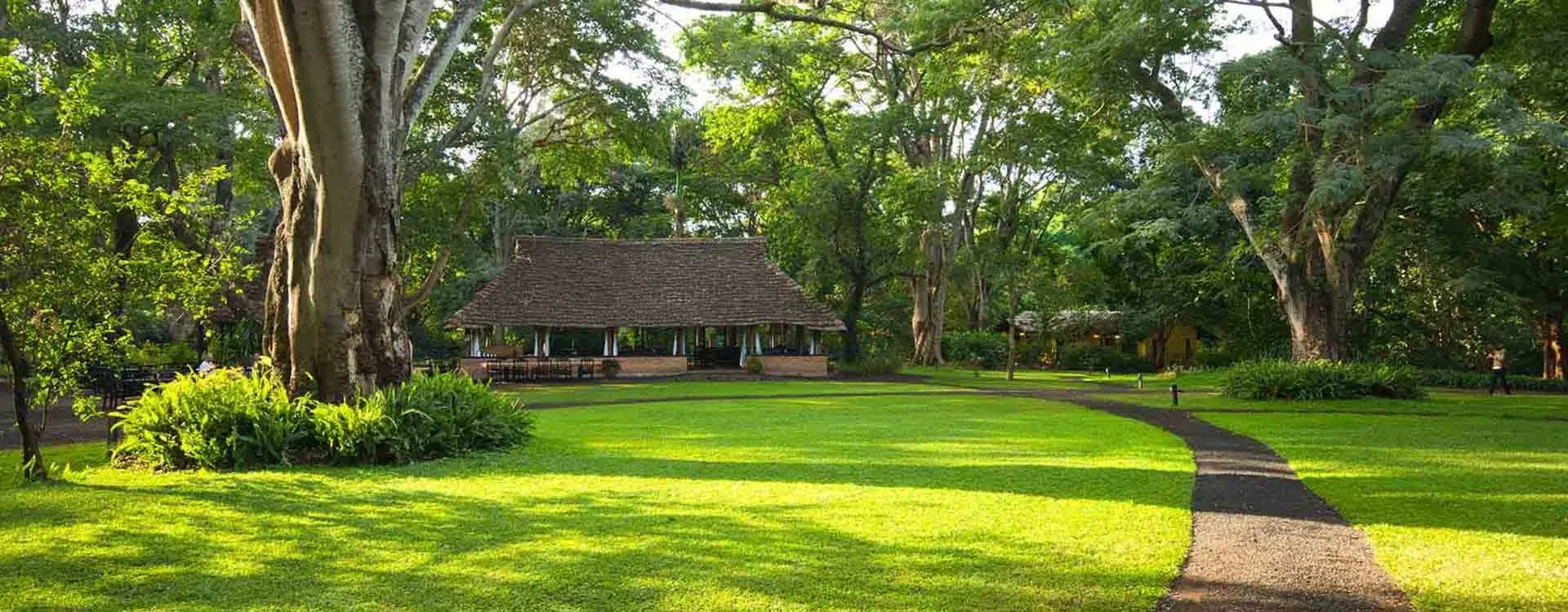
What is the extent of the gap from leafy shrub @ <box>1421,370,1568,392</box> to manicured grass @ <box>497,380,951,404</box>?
14565mm

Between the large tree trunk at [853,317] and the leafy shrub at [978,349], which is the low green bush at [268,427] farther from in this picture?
the leafy shrub at [978,349]

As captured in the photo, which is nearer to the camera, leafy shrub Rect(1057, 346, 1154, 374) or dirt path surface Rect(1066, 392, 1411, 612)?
dirt path surface Rect(1066, 392, 1411, 612)

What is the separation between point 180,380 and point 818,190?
2434cm

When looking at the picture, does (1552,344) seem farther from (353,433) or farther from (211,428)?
(211,428)

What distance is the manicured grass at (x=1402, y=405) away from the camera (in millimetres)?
16516

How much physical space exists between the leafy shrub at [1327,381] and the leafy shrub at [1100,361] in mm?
19226

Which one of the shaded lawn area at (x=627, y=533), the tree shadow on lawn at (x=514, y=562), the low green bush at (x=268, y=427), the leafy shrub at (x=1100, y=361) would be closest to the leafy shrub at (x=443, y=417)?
the low green bush at (x=268, y=427)

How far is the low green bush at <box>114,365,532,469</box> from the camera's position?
9.30 metres

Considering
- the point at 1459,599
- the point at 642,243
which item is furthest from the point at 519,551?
the point at 642,243

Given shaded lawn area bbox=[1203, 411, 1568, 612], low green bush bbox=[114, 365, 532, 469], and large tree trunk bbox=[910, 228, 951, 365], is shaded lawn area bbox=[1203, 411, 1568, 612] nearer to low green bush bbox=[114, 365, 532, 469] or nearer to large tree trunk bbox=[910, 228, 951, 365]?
low green bush bbox=[114, 365, 532, 469]

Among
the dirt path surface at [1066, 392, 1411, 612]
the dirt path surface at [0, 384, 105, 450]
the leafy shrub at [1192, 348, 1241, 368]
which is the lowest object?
the dirt path surface at [0, 384, 105, 450]

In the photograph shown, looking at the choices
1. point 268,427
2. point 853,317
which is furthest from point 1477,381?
point 268,427

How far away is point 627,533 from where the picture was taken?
20.8ft

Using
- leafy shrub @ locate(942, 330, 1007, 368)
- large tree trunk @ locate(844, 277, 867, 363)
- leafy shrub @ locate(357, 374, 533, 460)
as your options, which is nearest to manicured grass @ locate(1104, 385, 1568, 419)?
leafy shrub @ locate(357, 374, 533, 460)
